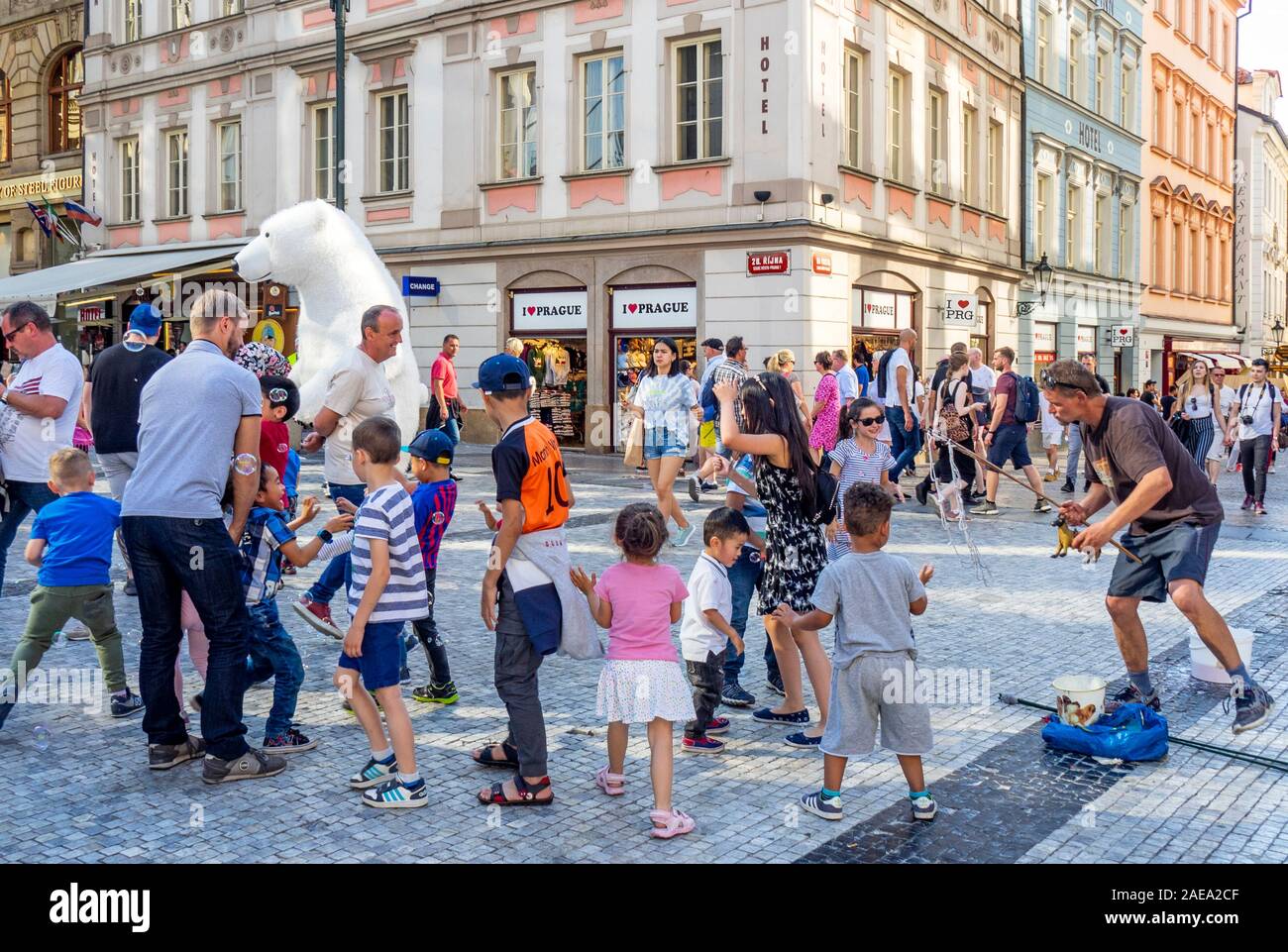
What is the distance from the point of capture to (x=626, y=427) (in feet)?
62.5

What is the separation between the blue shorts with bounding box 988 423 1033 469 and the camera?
13.4 meters

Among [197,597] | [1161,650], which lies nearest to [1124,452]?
[1161,650]

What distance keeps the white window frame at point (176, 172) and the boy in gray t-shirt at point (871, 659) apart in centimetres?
2442

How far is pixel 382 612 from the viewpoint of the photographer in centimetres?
444

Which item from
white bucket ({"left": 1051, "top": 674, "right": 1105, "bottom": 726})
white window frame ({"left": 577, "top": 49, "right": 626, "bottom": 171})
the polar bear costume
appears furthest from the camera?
white window frame ({"left": 577, "top": 49, "right": 626, "bottom": 171})

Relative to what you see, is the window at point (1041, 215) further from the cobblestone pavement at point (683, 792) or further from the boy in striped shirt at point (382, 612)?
the boy in striped shirt at point (382, 612)

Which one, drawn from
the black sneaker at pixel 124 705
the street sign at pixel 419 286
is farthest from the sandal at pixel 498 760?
the street sign at pixel 419 286

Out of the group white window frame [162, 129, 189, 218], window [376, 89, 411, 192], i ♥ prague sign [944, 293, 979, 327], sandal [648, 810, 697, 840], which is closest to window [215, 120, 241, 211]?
white window frame [162, 129, 189, 218]

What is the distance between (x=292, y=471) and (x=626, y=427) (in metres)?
12.8

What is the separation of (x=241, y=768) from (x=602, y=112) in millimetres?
16951

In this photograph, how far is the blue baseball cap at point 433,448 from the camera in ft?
17.5

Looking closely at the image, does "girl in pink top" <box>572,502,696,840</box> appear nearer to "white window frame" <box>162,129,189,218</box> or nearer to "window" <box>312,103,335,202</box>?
"window" <box>312,103,335,202</box>

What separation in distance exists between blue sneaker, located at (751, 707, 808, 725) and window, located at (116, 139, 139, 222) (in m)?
25.3
